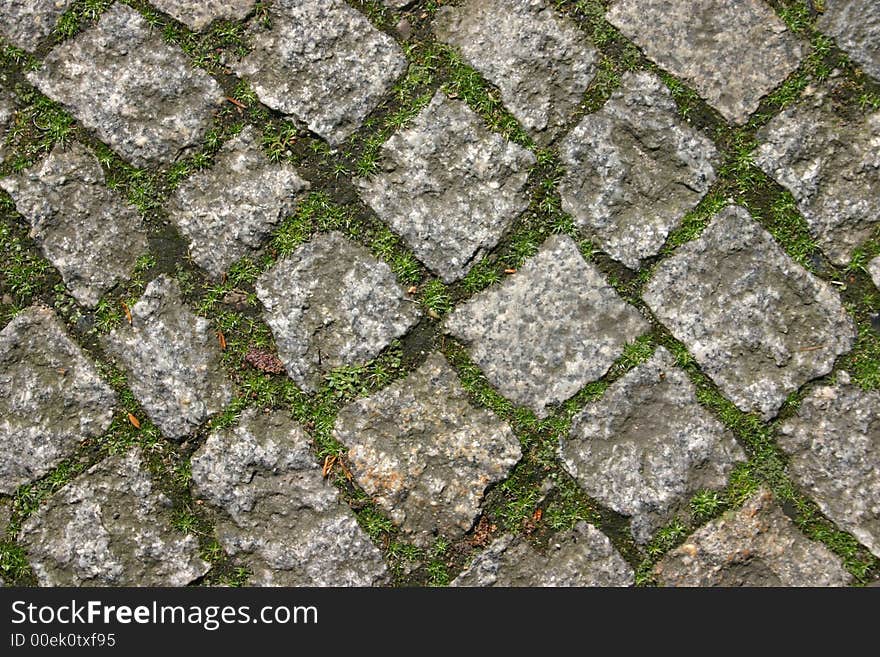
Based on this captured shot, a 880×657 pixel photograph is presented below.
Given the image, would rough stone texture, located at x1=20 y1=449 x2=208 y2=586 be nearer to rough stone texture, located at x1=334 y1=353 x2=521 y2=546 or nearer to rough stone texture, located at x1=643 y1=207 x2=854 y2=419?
rough stone texture, located at x1=334 y1=353 x2=521 y2=546

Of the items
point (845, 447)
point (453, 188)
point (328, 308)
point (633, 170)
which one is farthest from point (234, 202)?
point (845, 447)

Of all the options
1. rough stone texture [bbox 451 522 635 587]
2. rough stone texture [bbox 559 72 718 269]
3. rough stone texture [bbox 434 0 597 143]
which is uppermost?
rough stone texture [bbox 434 0 597 143]

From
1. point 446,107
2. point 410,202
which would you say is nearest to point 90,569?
point 410,202

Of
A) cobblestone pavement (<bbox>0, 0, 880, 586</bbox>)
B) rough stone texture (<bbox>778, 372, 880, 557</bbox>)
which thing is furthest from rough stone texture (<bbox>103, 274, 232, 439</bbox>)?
rough stone texture (<bbox>778, 372, 880, 557</bbox>)

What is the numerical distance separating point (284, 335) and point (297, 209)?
0.43m

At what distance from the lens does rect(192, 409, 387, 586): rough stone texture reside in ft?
10.6

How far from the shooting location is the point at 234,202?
323cm

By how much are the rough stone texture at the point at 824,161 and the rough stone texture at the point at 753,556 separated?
0.96 metres

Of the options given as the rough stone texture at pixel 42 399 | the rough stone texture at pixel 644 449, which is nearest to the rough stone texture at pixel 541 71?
the rough stone texture at pixel 644 449

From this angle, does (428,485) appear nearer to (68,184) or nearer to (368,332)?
(368,332)

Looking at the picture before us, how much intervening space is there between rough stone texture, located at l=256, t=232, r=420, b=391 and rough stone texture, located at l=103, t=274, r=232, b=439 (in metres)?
0.26

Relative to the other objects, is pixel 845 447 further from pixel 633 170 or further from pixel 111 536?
pixel 111 536

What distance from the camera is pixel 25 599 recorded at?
3248 mm

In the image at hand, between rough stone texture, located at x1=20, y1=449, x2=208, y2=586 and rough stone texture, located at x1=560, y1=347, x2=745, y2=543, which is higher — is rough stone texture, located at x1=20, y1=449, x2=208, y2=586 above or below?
above
